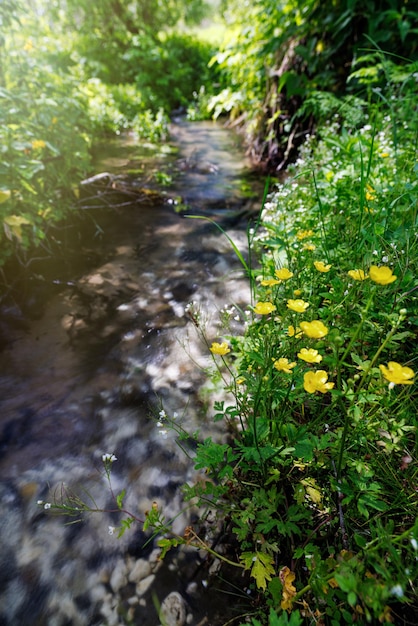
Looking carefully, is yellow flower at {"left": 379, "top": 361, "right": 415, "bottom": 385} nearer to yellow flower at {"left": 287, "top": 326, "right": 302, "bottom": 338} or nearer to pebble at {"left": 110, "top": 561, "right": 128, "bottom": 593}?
yellow flower at {"left": 287, "top": 326, "right": 302, "bottom": 338}

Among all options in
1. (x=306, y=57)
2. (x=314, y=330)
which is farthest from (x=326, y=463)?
(x=306, y=57)

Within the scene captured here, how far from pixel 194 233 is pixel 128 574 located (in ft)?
10.1

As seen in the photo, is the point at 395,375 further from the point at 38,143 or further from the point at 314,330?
the point at 38,143

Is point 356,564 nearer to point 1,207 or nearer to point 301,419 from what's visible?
point 301,419

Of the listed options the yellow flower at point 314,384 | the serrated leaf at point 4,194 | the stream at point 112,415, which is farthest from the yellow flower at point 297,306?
the serrated leaf at point 4,194

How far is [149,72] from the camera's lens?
33.3 feet

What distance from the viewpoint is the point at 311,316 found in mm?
1507

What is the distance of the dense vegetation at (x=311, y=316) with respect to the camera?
1055 millimetres

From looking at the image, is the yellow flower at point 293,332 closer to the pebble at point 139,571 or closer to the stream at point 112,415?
the stream at point 112,415

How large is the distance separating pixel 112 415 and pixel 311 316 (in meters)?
1.21

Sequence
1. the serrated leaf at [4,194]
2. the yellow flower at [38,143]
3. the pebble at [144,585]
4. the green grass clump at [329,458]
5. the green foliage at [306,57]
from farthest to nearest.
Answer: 1. the green foliage at [306,57]
2. the yellow flower at [38,143]
3. the serrated leaf at [4,194]
4. the pebble at [144,585]
5. the green grass clump at [329,458]

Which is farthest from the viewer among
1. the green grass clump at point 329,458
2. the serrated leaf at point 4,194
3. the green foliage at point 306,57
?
the green foliage at point 306,57

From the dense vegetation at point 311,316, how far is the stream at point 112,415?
12cm

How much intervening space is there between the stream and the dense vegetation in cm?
12
